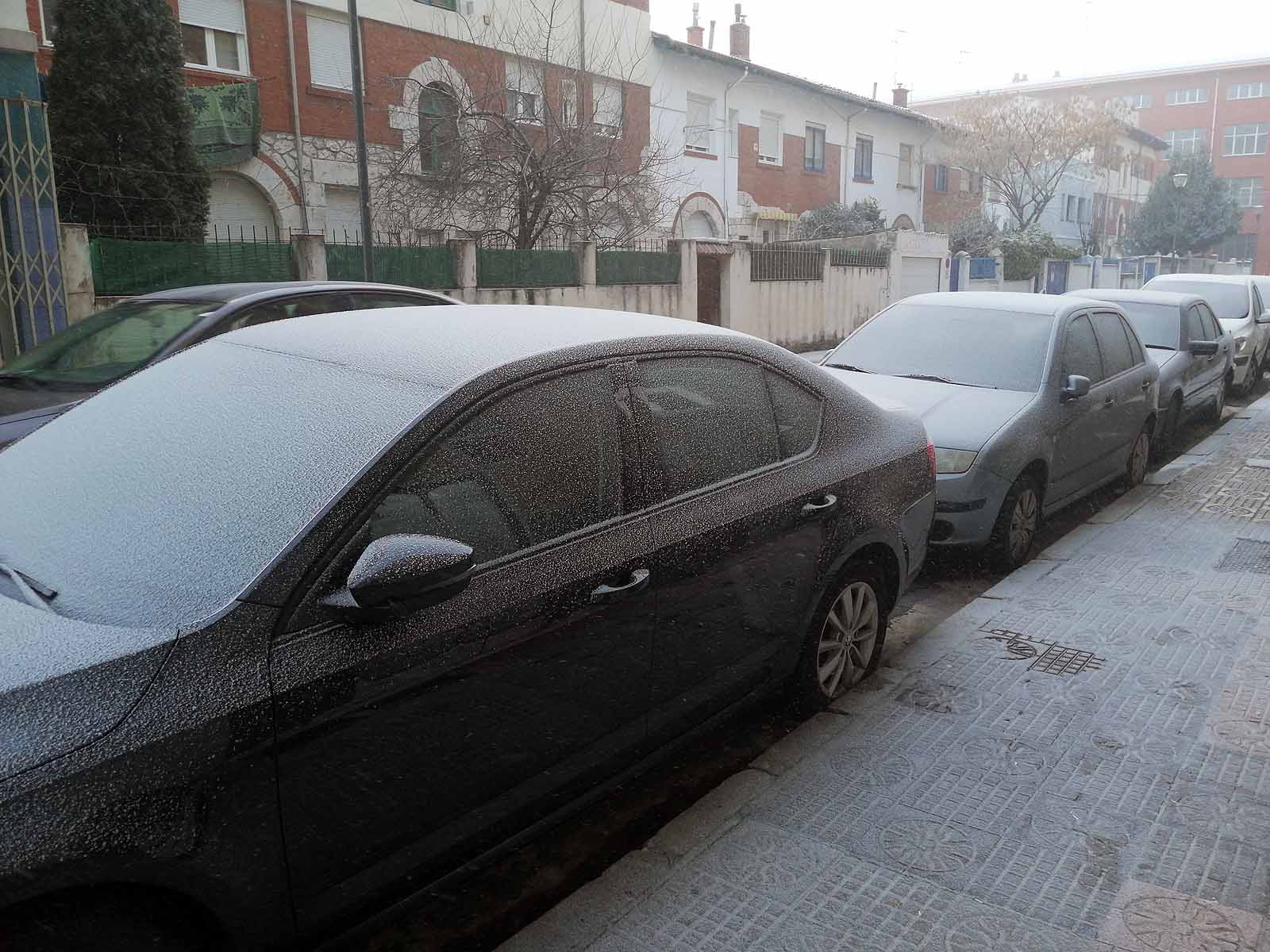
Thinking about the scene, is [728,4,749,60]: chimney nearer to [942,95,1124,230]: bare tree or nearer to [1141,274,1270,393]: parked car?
[942,95,1124,230]: bare tree

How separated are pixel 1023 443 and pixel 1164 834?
3.26 metres

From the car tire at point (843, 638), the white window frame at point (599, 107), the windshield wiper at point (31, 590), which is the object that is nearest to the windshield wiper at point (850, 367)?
the car tire at point (843, 638)

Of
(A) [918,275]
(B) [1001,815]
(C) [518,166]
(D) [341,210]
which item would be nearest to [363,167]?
(C) [518,166]

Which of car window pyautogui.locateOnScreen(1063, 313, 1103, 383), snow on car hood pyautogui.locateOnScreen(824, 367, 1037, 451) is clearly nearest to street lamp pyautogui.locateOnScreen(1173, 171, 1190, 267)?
car window pyautogui.locateOnScreen(1063, 313, 1103, 383)

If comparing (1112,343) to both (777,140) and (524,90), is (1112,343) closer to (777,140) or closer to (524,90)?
(524,90)

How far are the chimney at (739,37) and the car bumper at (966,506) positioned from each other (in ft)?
95.0

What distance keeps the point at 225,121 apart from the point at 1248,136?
7205 cm

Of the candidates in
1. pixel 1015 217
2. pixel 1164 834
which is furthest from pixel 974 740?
pixel 1015 217

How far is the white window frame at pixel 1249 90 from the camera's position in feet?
221

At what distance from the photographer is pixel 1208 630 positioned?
198 inches

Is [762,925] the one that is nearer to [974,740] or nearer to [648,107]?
[974,740]

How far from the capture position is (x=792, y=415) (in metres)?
3.78

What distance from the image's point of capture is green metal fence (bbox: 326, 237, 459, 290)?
40.7 ft

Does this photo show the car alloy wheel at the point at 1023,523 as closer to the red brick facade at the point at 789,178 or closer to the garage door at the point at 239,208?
the garage door at the point at 239,208
